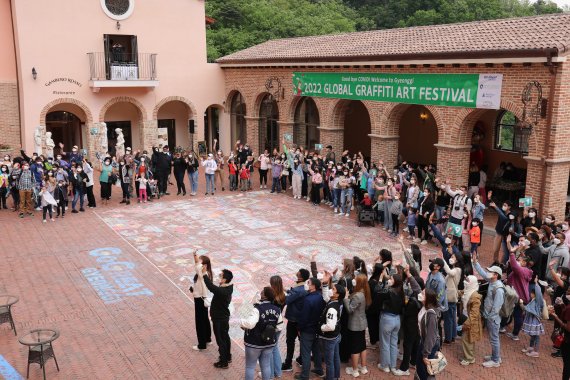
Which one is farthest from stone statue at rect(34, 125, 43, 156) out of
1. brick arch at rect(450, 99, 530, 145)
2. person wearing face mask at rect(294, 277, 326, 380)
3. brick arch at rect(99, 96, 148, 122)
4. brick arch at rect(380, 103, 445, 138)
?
person wearing face mask at rect(294, 277, 326, 380)

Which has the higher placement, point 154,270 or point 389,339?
point 389,339

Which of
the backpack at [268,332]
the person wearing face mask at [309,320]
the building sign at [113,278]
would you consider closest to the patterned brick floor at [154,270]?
the building sign at [113,278]

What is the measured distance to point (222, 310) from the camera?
827 cm

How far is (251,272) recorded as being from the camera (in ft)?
42.3

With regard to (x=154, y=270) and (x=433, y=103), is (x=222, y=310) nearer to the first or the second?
(x=154, y=270)

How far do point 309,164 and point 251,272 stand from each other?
7.13 meters

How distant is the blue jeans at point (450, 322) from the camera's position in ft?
30.5

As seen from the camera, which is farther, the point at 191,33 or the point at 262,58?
the point at 191,33

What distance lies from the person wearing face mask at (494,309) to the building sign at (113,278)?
6.50m

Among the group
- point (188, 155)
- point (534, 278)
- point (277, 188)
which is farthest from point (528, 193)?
point (188, 155)

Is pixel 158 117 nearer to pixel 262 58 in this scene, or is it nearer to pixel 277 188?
pixel 262 58

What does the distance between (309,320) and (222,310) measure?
51.1 inches

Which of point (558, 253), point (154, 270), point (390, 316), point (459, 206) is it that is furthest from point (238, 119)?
point (390, 316)

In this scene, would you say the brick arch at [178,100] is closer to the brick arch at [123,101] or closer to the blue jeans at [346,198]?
the brick arch at [123,101]
